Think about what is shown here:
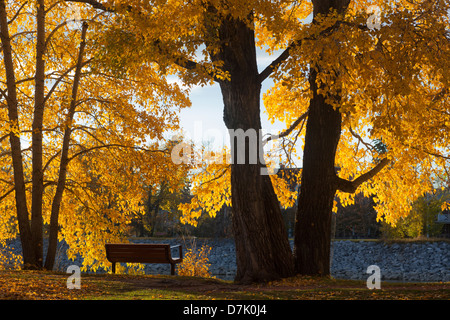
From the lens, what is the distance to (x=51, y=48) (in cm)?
1186

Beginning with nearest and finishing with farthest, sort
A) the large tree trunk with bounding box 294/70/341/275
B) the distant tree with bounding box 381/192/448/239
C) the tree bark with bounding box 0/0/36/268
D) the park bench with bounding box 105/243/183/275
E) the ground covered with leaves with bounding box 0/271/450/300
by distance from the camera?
the ground covered with leaves with bounding box 0/271/450/300, the large tree trunk with bounding box 294/70/341/275, the park bench with bounding box 105/243/183/275, the tree bark with bounding box 0/0/36/268, the distant tree with bounding box 381/192/448/239

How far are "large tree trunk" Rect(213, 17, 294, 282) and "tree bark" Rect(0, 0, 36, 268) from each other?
4.95m

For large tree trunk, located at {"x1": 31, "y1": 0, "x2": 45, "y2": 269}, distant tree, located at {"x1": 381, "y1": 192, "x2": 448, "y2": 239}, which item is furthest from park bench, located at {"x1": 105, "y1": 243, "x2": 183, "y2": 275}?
distant tree, located at {"x1": 381, "y1": 192, "x2": 448, "y2": 239}

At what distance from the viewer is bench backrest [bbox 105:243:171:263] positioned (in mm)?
10188

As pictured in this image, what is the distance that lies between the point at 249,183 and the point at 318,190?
1339 mm

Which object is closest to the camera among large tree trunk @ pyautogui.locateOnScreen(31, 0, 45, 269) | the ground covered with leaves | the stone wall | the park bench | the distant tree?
the ground covered with leaves

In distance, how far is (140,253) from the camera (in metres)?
10.4

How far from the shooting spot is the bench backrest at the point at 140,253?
33.4 ft

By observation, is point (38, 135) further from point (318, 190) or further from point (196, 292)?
point (318, 190)

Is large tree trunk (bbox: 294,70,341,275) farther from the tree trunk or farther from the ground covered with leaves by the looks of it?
the ground covered with leaves

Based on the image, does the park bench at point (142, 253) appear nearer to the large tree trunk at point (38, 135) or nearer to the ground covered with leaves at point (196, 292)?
the large tree trunk at point (38, 135)

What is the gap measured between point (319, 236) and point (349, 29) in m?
3.70
